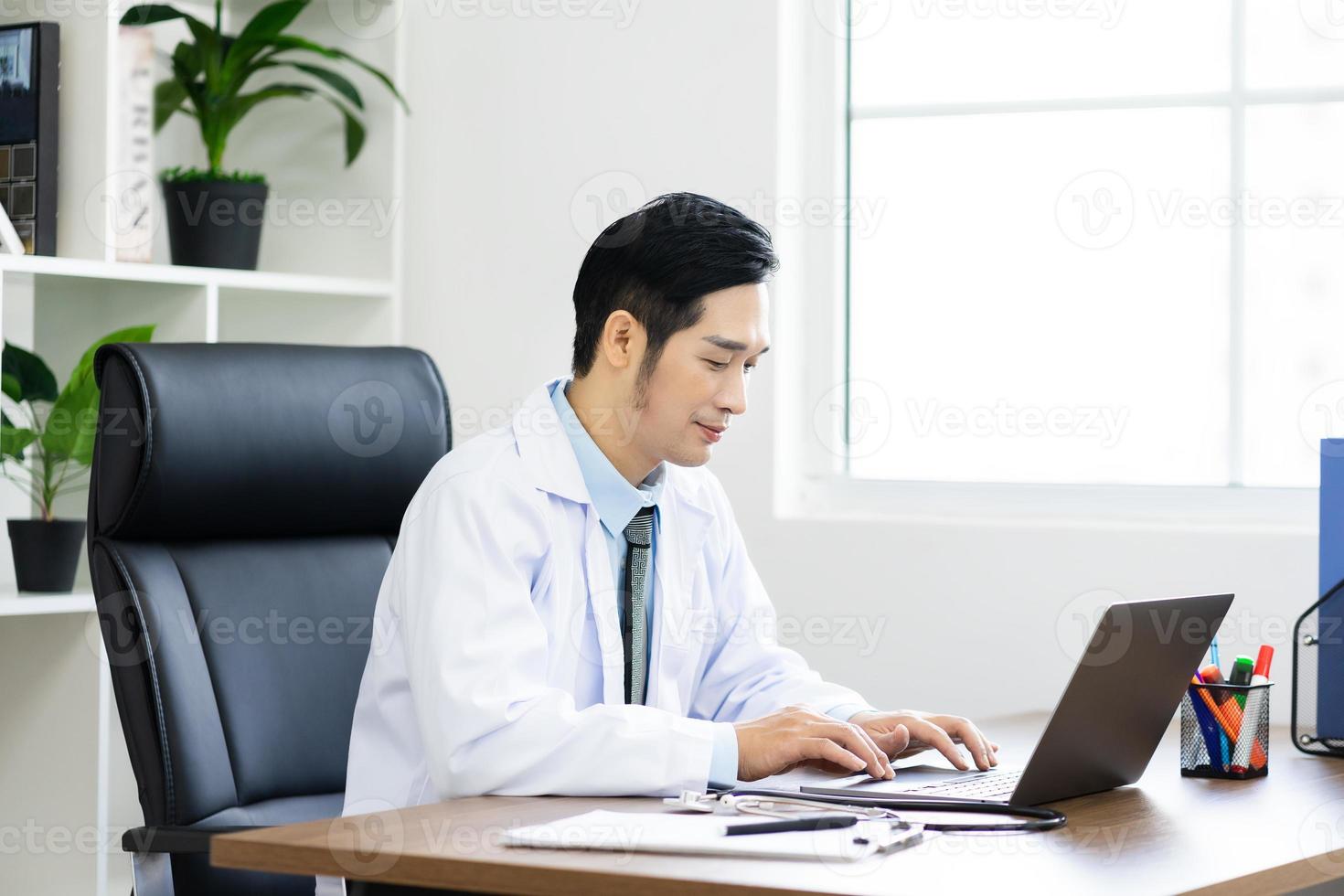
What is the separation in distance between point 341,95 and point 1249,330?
1.60m

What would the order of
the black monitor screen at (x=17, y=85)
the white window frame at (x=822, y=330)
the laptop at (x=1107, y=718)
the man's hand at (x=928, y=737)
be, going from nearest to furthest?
1. the laptop at (x=1107, y=718)
2. the man's hand at (x=928, y=737)
3. the black monitor screen at (x=17, y=85)
4. the white window frame at (x=822, y=330)

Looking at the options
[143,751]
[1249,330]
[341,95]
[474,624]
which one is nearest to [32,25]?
[341,95]

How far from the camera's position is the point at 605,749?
4.50 ft

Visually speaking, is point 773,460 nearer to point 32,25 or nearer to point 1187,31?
point 1187,31

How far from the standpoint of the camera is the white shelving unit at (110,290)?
7.72 feet

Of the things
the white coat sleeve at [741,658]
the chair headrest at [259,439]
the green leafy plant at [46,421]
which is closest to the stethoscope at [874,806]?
the white coat sleeve at [741,658]

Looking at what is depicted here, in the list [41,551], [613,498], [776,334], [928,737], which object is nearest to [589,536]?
[613,498]

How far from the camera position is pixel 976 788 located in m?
1.42

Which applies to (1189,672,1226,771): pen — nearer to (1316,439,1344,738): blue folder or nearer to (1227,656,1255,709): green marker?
(1227,656,1255,709): green marker

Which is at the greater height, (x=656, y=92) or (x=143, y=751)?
(x=656, y=92)

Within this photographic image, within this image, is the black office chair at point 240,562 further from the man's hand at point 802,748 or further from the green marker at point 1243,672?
the green marker at point 1243,672

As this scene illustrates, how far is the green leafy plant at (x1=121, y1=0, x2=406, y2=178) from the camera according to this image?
2592 millimetres

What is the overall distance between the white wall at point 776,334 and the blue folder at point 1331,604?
1.16 feet

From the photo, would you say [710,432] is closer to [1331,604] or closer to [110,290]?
[1331,604]
